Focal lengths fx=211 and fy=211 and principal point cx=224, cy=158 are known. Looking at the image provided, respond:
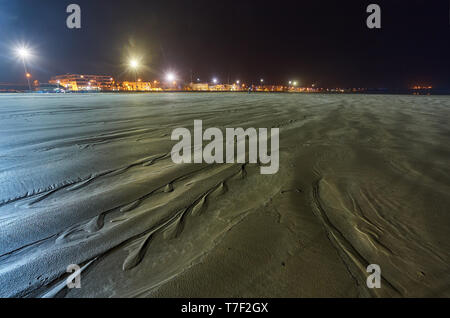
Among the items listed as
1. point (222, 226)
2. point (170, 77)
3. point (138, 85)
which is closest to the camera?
point (222, 226)

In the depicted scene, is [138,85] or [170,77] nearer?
[170,77]

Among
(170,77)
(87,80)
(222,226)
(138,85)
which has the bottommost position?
(222,226)

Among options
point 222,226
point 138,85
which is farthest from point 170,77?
point 222,226

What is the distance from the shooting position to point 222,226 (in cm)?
212

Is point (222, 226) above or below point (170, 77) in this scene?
below

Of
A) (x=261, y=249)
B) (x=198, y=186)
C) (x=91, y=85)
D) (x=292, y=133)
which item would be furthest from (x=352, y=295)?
(x=91, y=85)

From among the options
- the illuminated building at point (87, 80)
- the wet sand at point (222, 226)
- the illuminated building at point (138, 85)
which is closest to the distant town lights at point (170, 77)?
the illuminated building at point (138, 85)

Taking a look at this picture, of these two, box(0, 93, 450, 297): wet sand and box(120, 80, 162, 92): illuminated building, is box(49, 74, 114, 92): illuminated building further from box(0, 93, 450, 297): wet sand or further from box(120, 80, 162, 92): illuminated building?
box(0, 93, 450, 297): wet sand

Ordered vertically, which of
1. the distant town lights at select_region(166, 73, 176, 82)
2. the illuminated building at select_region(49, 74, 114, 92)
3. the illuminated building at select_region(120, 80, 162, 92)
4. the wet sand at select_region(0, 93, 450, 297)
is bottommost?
the wet sand at select_region(0, 93, 450, 297)

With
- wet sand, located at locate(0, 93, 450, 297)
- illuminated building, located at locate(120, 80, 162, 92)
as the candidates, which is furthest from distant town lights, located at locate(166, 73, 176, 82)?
wet sand, located at locate(0, 93, 450, 297)

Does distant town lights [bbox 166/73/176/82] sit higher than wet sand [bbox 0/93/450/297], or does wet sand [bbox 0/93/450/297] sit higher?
distant town lights [bbox 166/73/176/82]

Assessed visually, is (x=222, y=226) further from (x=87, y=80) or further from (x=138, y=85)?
(x=87, y=80)

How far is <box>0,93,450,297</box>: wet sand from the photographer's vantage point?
59.7 inches
